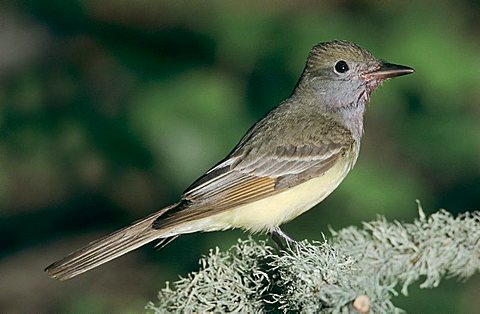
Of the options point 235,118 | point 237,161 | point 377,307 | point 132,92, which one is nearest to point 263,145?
point 237,161

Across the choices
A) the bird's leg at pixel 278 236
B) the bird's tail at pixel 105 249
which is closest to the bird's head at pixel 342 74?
the bird's leg at pixel 278 236

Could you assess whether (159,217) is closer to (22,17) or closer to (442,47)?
(442,47)

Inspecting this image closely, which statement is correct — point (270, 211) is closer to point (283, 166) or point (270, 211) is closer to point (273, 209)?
point (273, 209)

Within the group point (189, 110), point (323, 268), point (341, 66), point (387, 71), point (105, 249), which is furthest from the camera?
point (189, 110)

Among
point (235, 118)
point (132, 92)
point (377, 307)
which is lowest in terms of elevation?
point (377, 307)

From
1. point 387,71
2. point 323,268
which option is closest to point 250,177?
point 387,71

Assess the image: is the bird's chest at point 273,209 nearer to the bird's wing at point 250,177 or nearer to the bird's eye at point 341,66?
the bird's wing at point 250,177
